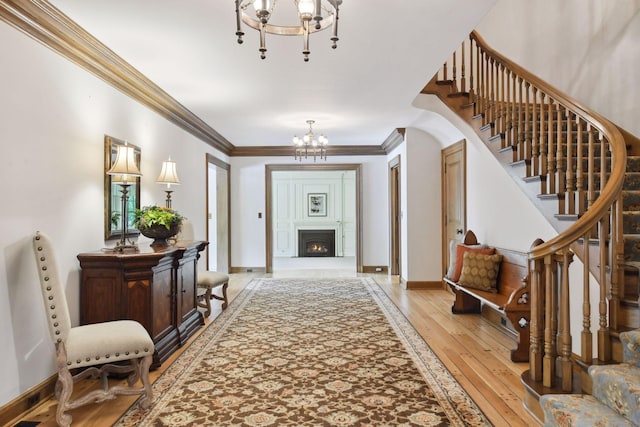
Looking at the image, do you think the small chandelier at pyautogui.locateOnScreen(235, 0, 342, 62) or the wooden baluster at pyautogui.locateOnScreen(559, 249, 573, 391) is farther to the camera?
the wooden baluster at pyautogui.locateOnScreen(559, 249, 573, 391)

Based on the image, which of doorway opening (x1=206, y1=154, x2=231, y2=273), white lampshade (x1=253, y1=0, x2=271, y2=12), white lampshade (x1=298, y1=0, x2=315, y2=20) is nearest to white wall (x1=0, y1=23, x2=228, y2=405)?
white lampshade (x1=253, y1=0, x2=271, y2=12)

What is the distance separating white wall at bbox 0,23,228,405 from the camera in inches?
96.5

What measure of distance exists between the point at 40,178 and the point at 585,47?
4.99m

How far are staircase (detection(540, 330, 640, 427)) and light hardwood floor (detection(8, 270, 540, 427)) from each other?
0.35m

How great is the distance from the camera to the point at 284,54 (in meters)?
3.54

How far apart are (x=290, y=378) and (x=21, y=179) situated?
2.16 m

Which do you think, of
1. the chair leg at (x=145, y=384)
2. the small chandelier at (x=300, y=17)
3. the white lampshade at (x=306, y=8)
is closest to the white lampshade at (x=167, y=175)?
the chair leg at (x=145, y=384)

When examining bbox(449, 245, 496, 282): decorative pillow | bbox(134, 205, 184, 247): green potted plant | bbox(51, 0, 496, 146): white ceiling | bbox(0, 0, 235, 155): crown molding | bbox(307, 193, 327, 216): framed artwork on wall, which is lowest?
bbox(449, 245, 496, 282): decorative pillow

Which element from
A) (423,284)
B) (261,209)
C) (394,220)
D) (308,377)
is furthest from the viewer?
(261,209)

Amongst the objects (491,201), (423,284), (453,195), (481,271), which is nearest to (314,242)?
(423,284)

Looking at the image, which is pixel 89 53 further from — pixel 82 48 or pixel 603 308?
pixel 603 308

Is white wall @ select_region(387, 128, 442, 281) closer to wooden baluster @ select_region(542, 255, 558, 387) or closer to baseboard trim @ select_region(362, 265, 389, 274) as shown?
baseboard trim @ select_region(362, 265, 389, 274)

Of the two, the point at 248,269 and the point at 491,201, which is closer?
the point at 491,201

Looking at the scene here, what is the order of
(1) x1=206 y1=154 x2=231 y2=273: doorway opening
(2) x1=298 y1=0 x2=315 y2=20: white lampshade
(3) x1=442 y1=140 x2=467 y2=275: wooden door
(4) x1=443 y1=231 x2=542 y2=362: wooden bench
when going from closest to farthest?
1. (2) x1=298 y1=0 x2=315 y2=20: white lampshade
2. (4) x1=443 y1=231 x2=542 y2=362: wooden bench
3. (3) x1=442 y1=140 x2=467 y2=275: wooden door
4. (1) x1=206 y1=154 x2=231 y2=273: doorway opening
